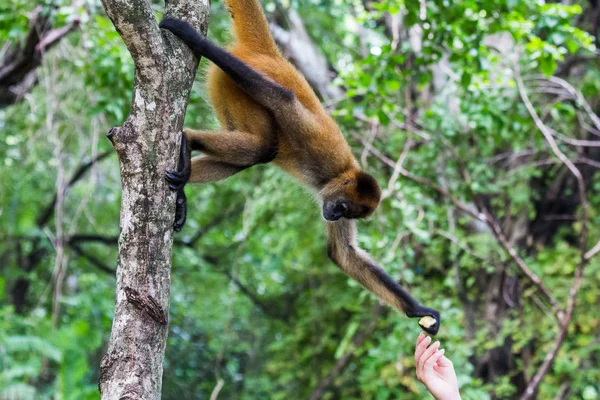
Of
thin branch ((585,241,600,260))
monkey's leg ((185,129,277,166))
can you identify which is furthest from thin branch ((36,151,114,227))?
thin branch ((585,241,600,260))

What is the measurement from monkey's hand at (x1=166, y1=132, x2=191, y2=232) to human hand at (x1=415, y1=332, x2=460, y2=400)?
1.20 m

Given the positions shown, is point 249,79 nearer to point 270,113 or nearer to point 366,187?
point 270,113

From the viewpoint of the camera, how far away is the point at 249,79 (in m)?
3.83


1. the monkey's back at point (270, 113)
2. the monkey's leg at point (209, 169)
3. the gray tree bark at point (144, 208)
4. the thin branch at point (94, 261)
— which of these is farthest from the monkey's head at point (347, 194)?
the thin branch at point (94, 261)

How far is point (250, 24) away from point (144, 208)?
6.02 ft

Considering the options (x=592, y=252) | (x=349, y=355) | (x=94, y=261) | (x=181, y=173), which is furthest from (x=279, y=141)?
(x=94, y=261)

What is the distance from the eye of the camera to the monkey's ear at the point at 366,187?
15.2 feet

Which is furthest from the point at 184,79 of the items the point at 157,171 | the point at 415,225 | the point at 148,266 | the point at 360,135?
the point at 360,135

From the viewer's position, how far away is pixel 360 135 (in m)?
7.90

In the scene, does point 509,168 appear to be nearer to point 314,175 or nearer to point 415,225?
point 415,225

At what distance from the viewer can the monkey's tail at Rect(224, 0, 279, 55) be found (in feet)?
13.4

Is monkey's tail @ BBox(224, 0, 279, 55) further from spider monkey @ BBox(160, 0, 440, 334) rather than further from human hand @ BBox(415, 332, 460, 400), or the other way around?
human hand @ BBox(415, 332, 460, 400)

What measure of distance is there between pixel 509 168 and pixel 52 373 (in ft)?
22.6

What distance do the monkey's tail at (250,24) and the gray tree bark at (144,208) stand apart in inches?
53.9
